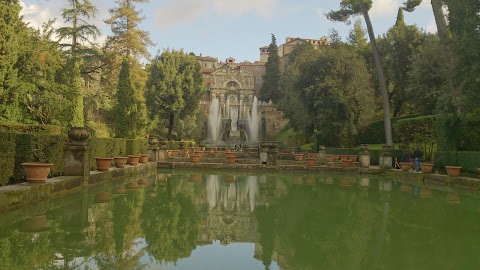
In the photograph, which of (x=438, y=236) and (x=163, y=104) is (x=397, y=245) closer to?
(x=438, y=236)

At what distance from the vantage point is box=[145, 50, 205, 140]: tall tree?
1660 inches

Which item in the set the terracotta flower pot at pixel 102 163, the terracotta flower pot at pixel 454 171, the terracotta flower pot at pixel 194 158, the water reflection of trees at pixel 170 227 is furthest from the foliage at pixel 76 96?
the terracotta flower pot at pixel 454 171

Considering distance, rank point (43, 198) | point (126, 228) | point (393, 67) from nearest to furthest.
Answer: point (126, 228) < point (43, 198) < point (393, 67)

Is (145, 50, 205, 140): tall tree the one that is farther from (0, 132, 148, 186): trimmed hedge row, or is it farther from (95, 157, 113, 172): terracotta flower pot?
(0, 132, 148, 186): trimmed hedge row

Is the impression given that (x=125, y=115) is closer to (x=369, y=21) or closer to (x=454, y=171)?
(x=369, y=21)

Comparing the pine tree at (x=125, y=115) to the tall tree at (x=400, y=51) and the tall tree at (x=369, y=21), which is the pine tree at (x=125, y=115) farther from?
the tall tree at (x=400, y=51)

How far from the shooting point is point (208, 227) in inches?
241

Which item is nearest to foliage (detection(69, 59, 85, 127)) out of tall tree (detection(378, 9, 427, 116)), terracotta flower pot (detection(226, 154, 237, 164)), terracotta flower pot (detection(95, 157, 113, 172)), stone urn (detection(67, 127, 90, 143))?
terracotta flower pot (detection(226, 154, 237, 164))

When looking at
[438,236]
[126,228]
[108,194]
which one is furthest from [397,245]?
[108,194]

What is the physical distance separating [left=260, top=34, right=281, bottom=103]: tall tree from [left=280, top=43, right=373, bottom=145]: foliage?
119 feet

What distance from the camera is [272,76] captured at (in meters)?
68.5

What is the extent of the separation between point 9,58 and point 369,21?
2136 cm

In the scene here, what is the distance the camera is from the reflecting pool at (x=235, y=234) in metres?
4.28

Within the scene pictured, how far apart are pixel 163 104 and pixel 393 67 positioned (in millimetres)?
23469
